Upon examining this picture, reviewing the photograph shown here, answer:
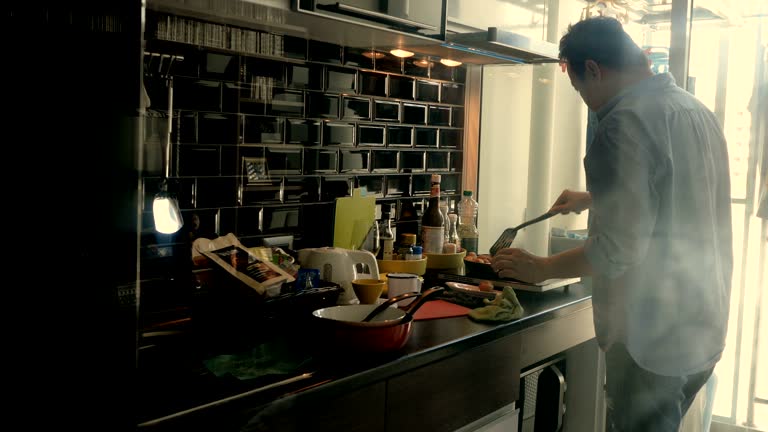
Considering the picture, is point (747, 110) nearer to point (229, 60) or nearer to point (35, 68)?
point (229, 60)

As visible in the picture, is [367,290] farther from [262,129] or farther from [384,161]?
[384,161]

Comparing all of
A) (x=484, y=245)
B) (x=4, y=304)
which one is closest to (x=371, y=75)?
(x=484, y=245)

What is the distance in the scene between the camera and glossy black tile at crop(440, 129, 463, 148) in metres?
2.98

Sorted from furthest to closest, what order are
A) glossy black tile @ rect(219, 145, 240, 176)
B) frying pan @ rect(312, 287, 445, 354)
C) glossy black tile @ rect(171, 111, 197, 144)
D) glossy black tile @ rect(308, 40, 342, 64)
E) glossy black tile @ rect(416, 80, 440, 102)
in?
glossy black tile @ rect(416, 80, 440, 102), glossy black tile @ rect(308, 40, 342, 64), glossy black tile @ rect(219, 145, 240, 176), glossy black tile @ rect(171, 111, 197, 144), frying pan @ rect(312, 287, 445, 354)

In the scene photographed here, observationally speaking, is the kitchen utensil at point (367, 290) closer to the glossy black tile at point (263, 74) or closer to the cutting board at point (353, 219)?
the cutting board at point (353, 219)

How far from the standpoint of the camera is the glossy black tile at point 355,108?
2.50 m

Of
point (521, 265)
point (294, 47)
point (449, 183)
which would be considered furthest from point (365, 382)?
point (449, 183)

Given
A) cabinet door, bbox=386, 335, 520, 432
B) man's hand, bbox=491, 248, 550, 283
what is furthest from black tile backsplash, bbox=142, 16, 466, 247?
cabinet door, bbox=386, 335, 520, 432

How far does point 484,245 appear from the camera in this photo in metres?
3.27

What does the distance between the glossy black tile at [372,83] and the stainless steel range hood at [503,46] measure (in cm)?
33

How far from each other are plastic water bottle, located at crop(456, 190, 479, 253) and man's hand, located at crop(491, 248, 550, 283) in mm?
635

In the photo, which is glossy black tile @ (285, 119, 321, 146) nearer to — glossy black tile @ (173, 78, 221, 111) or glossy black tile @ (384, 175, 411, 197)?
glossy black tile @ (173, 78, 221, 111)

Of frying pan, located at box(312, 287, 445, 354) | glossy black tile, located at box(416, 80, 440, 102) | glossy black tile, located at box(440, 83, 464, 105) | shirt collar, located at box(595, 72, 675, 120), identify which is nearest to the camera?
frying pan, located at box(312, 287, 445, 354)

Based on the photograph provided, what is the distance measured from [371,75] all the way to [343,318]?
1200 mm
